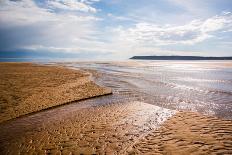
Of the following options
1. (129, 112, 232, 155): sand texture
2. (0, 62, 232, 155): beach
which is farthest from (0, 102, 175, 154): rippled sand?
(129, 112, 232, 155): sand texture

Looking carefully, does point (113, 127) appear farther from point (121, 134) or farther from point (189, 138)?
point (189, 138)

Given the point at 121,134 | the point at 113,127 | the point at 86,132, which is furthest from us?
the point at 113,127

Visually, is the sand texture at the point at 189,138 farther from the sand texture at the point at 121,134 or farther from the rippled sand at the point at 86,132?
the rippled sand at the point at 86,132

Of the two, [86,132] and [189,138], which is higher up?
[189,138]

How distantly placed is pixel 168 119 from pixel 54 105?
8.73m

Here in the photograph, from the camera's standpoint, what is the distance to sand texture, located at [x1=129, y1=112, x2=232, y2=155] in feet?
26.4

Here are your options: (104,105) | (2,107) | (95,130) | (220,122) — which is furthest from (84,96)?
(220,122)

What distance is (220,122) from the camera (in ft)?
37.0

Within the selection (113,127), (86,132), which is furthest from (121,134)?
(86,132)

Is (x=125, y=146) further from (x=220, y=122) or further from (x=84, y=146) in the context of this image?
(x=220, y=122)

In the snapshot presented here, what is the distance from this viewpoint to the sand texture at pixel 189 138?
8.04m

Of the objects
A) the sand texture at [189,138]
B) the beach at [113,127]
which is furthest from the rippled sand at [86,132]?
the sand texture at [189,138]

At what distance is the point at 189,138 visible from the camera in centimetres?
906

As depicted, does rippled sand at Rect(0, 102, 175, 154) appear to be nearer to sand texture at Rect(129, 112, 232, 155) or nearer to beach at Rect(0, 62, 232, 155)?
beach at Rect(0, 62, 232, 155)
